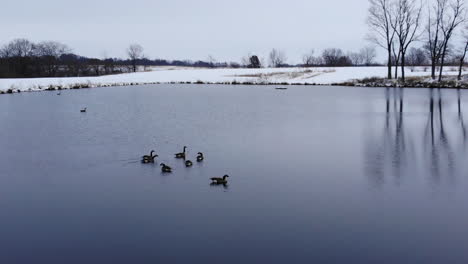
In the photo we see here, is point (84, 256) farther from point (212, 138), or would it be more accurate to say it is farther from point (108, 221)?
point (212, 138)

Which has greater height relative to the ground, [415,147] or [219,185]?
[415,147]

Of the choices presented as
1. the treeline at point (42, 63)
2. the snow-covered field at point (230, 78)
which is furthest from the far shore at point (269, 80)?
the treeline at point (42, 63)

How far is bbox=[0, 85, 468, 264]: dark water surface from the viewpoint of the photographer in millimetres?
7422

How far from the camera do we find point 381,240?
766 cm

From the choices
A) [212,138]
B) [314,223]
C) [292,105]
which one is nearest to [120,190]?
[314,223]

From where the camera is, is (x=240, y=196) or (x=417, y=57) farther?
(x=417, y=57)

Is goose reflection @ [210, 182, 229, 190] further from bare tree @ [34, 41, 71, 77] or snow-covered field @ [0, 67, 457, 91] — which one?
bare tree @ [34, 41, 71, 77]

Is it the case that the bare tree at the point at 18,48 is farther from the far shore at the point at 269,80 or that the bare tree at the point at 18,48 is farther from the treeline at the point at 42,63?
the far shore at the point at 269,80

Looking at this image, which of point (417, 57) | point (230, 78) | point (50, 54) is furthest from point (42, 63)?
Result: point (417, 57)

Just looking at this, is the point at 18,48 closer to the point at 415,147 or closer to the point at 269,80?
the point at 269,80

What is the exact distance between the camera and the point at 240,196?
10.3 meters

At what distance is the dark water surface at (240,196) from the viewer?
7422mm

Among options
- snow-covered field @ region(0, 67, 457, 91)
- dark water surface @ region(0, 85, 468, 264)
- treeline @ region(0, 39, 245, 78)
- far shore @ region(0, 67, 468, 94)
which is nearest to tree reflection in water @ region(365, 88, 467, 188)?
dark water surface @ region(0, 85, 468, 264)

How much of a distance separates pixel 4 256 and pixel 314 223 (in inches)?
225
